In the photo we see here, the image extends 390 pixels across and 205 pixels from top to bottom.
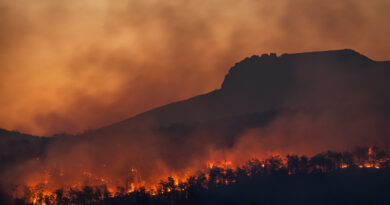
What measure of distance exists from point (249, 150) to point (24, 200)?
81.7 m

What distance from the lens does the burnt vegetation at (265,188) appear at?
12900 cm

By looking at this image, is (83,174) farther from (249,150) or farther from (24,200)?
(249,150)

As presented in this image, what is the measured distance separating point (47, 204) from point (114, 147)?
6579cm

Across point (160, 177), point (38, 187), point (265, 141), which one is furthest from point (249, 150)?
point (38, 187)

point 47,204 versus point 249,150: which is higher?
point 249,150

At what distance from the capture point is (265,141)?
194 meters

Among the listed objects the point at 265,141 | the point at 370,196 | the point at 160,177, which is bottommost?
the point at 370,196

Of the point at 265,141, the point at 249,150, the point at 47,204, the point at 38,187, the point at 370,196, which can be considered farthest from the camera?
the point at 265,141

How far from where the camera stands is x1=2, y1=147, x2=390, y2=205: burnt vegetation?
129 m

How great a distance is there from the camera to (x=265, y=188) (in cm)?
13712

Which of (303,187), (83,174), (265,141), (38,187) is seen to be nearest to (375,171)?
(303,187)

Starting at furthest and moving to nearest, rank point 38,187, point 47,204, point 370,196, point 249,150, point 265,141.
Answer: point 265,141 < point 249,150 < point 38,187 < point 47,204 < point 370,196

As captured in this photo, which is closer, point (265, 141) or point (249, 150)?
point (249, 150)

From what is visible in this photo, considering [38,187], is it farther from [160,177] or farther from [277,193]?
[277,193]
